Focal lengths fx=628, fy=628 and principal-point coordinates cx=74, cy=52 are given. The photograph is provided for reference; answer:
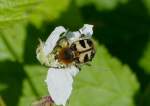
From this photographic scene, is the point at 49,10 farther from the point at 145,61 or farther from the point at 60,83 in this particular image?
the point at 60,83

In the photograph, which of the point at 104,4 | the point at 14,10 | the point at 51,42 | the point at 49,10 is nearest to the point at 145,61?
the point at 104,4

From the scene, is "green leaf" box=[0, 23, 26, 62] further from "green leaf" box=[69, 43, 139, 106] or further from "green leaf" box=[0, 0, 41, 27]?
"green leaf" box=[0, 0, 41, 27]

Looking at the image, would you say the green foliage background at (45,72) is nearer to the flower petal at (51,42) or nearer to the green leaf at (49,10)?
the green leaf at (49,10)

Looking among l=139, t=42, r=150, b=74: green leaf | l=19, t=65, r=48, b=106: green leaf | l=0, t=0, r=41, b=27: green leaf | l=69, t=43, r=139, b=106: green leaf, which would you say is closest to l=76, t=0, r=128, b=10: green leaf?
l=139, t=42, r=150, b=74: green leaf

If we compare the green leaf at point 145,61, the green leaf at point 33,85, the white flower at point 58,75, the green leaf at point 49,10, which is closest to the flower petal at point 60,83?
the white flower at point 58,75

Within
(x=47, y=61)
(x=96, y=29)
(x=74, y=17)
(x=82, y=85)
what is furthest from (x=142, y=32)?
(x=47, y=61)

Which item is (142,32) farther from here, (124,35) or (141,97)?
(141,97)

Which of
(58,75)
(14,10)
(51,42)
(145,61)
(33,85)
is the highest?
(14,10)
